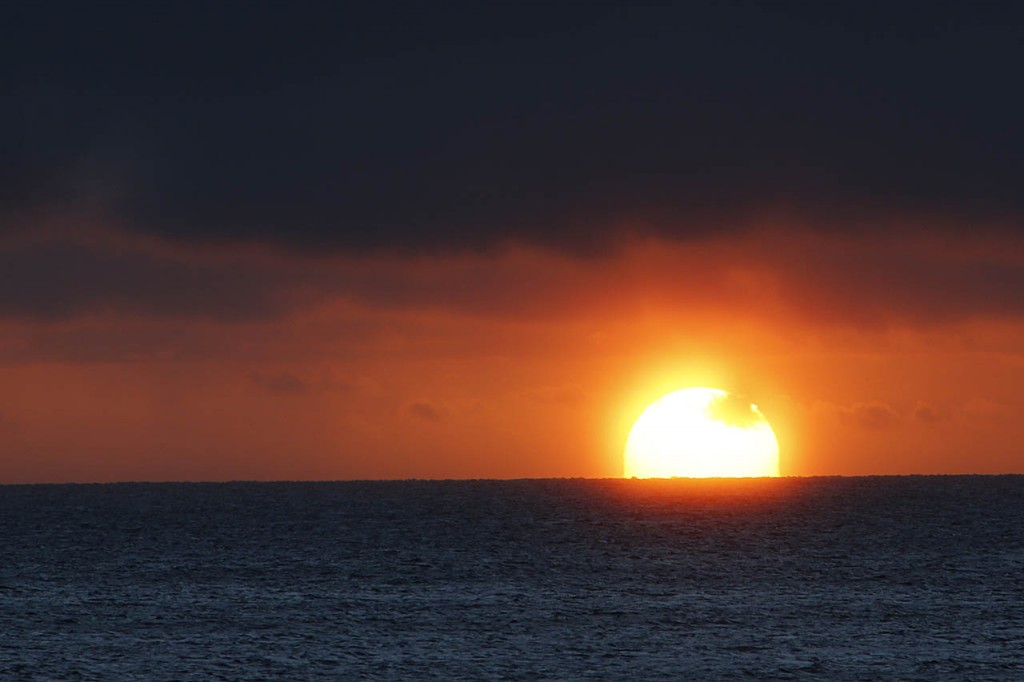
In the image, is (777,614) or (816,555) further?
(816,555)

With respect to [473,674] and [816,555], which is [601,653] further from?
[816,555]

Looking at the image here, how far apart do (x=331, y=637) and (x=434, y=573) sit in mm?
29154

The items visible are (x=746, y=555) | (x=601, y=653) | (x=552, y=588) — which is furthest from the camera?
(x=746, y=555)

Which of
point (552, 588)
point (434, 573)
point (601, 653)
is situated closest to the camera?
point (601, 653)

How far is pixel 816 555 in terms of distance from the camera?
95.1 meters

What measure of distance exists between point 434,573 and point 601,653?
3409 centimetres

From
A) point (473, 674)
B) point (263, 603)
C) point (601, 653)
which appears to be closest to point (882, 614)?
point (601, 653)

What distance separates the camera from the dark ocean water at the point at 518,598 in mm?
46219

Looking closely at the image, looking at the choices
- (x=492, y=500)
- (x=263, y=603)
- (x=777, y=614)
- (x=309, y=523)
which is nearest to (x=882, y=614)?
(x=777, y=614)

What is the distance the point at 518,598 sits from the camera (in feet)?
223

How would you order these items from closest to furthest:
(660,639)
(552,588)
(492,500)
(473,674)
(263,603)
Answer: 1. (473,674)
2. (660,639)
3. (263,603)
4. (552,588)
5. (492,500)

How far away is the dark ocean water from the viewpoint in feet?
152

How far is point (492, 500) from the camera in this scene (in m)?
187

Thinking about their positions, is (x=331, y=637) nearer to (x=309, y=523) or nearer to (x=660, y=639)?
(x=660, y=639)
